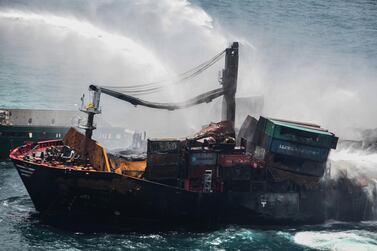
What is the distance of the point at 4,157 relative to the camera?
6106 cm

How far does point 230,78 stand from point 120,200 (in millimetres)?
18152

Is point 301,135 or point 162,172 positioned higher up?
point 301,135

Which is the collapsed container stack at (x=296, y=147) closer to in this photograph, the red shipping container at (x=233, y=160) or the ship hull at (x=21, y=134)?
the red shipping container at (x=233, y=160)

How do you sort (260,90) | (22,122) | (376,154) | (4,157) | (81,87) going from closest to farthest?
(376,154), (4,157), (22,122), (260,90), (81,87)

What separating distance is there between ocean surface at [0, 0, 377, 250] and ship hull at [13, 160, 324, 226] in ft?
5.81

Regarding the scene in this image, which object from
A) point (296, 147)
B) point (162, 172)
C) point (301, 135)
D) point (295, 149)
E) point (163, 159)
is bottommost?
point (162, 172)

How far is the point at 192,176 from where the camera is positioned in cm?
4041

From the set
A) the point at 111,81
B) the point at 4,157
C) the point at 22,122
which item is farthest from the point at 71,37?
the point at 4,157

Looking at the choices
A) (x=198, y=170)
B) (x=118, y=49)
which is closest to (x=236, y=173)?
(x=198, y=170)

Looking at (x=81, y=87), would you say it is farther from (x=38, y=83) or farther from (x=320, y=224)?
(x=320, y=224)

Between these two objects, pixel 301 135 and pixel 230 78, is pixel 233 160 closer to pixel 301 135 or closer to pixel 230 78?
pixel 301 135

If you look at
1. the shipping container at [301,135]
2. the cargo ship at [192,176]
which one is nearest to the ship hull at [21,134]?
the cargo ship at [192,176]

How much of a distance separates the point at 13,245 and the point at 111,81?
6512cm

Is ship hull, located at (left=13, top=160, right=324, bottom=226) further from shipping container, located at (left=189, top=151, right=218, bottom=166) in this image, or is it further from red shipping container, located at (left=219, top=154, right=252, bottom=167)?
shipping container, located at (left=189, top=151, right=218, bottom=166)
